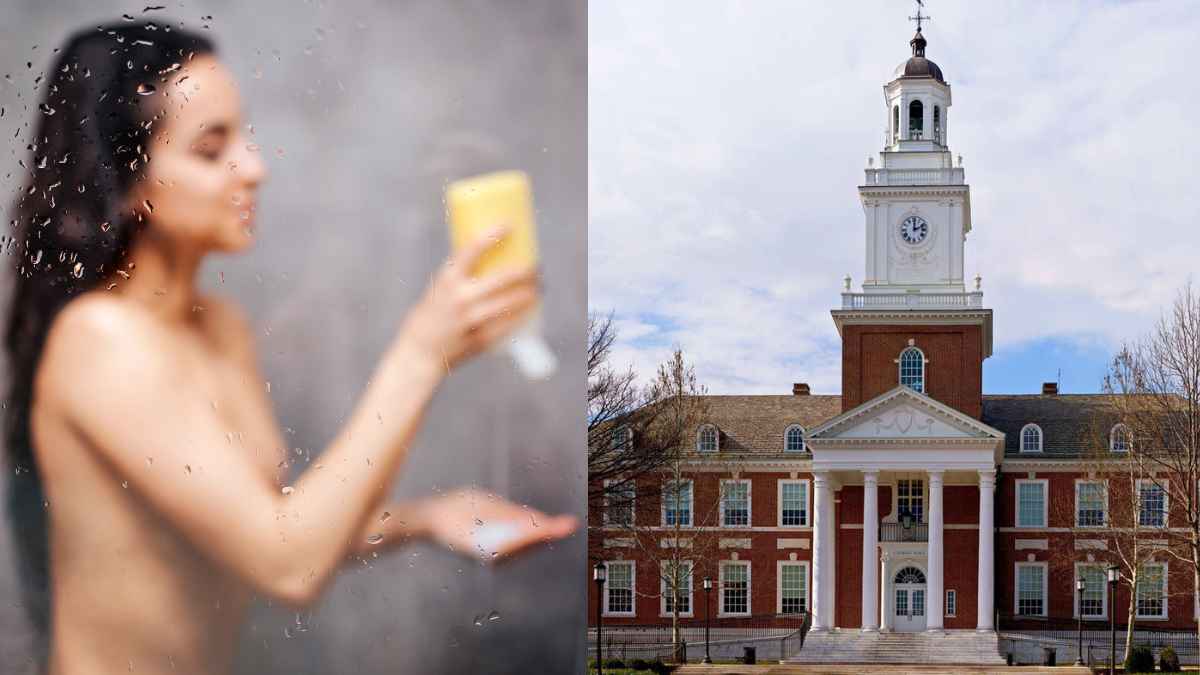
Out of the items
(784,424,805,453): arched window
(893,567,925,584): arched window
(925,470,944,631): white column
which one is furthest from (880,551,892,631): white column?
(784,424,805,453): arched window

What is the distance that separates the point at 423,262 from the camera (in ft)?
7.64

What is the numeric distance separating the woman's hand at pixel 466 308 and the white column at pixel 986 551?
4495cm

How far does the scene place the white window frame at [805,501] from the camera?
50.2 metres

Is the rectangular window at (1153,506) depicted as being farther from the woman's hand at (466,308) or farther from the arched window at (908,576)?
the woman's hand at (466,308)

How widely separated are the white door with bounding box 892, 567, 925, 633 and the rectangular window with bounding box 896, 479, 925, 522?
1865 millimetres

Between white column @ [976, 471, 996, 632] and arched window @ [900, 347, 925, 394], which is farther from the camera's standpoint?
arched window @ [900, 347, 925, 394]

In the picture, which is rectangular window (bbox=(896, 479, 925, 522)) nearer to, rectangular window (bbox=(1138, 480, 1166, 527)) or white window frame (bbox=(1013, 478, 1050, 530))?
white window frame (bbox=(1013, 478, 1050, 530))

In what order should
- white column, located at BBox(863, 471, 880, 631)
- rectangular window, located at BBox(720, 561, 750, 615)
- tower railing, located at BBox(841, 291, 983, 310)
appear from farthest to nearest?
1. rectangular window, located at BBox(720, 561, 750, 615)
2. tower railing, located at BBox(841, 291, 983, 310)
3. white column, located at BBox(863, 471, 880, 631)

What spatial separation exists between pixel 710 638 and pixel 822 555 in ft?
Answer: 15.9

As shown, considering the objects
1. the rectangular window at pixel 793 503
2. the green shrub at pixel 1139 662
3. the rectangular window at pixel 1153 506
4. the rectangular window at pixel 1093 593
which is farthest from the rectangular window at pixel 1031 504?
the green shrub at pixel 1139 662

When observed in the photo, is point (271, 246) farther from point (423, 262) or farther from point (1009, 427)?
point (1009, 427)

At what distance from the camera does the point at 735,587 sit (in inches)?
1975

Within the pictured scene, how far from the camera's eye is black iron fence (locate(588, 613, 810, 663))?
44.2 metres

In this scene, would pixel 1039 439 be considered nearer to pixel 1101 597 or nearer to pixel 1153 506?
pixel 1153 506
